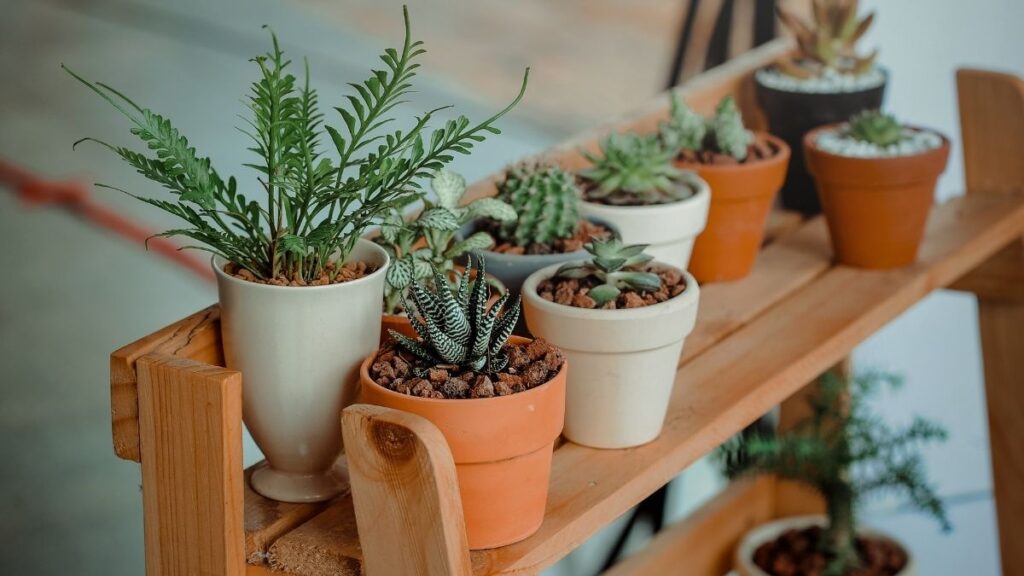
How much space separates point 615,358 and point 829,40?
75cm

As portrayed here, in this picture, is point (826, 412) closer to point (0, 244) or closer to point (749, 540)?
point (749, 540)

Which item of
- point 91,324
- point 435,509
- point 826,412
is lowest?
point 826,412

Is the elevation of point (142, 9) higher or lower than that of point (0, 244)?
higher

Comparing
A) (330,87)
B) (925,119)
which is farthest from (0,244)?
(925,119)

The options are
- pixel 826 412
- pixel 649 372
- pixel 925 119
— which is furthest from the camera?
pixel 925 119

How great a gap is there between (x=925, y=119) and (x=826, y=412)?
66 centimetres

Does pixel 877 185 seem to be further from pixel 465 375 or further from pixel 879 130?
pixel 465 375

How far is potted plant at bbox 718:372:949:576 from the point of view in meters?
1.71

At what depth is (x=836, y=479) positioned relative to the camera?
67.5 inches

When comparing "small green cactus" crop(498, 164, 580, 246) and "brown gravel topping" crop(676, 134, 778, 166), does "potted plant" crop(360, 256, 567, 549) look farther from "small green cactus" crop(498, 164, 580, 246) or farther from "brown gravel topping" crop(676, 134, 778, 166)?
"brown gravel topping" crop(676, 134, 778, 166)

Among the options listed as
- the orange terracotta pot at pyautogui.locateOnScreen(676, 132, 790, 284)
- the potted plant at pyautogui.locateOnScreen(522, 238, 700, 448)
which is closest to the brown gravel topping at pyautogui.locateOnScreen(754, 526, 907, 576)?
the orange terracotta pot at pyautogui.locateOnScreen(676, 132, 790, 284)

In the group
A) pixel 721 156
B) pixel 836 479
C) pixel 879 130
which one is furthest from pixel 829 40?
pixel 836 479

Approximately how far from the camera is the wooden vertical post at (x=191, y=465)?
2.53 ft

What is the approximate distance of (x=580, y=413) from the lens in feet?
3.07
